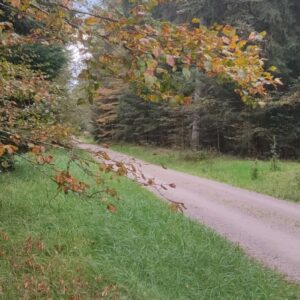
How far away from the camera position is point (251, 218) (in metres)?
9.24

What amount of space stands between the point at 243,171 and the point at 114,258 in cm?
1124

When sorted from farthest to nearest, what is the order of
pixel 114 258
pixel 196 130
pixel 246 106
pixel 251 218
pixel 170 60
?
pixel 196 130
pixel 246 106
pixel 251 218
pixel 114 258
pixel 170 60

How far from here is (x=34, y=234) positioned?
19.8 feet

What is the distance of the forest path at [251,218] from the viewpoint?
22.3 ft

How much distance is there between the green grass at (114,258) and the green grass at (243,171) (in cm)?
561

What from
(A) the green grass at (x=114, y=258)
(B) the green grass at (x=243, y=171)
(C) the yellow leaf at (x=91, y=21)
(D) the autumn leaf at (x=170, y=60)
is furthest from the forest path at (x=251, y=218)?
(D) the autumn leaf at (x=170, y=60)

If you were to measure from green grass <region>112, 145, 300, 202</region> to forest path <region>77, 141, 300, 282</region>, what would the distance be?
0.63m

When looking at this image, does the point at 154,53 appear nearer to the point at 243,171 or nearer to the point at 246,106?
the point at 243,171

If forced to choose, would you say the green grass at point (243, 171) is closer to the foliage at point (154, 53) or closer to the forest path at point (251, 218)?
the forest path at point (251, 218)

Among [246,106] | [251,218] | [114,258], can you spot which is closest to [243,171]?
[246,106]

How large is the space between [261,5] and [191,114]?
6.46 metres

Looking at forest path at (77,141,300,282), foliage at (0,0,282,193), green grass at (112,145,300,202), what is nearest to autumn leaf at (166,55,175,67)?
foliage at (0,0,282,193)

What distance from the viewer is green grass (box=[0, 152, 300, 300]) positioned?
15.4ft

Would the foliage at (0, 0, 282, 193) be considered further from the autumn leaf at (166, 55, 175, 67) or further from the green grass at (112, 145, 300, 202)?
the green grass at (112, 145, 300, 202)
